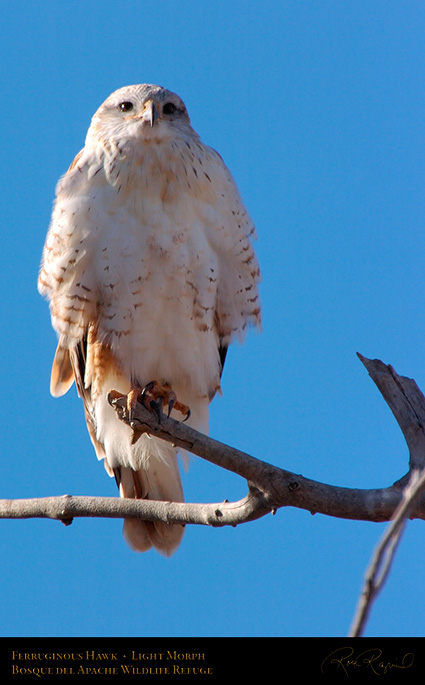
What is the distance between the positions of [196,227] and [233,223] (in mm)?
A: 286

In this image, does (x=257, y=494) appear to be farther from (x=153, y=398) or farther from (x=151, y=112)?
(x=151, y=112)

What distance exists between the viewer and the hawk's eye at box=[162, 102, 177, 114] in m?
5.18

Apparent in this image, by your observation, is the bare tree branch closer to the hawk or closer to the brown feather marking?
the hawk

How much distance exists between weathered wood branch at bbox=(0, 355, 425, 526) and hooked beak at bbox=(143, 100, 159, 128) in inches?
67.0

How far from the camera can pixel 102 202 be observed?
4.82 m

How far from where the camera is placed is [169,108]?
17.1 feet

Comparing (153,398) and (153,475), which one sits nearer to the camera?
(153,398)

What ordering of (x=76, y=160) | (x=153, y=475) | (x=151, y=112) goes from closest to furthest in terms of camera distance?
1. (x=151, y=112)
2. (x=76, y=160)
3. (x=153, y=475)

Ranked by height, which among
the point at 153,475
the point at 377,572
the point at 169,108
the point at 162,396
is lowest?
the point at 377,572
